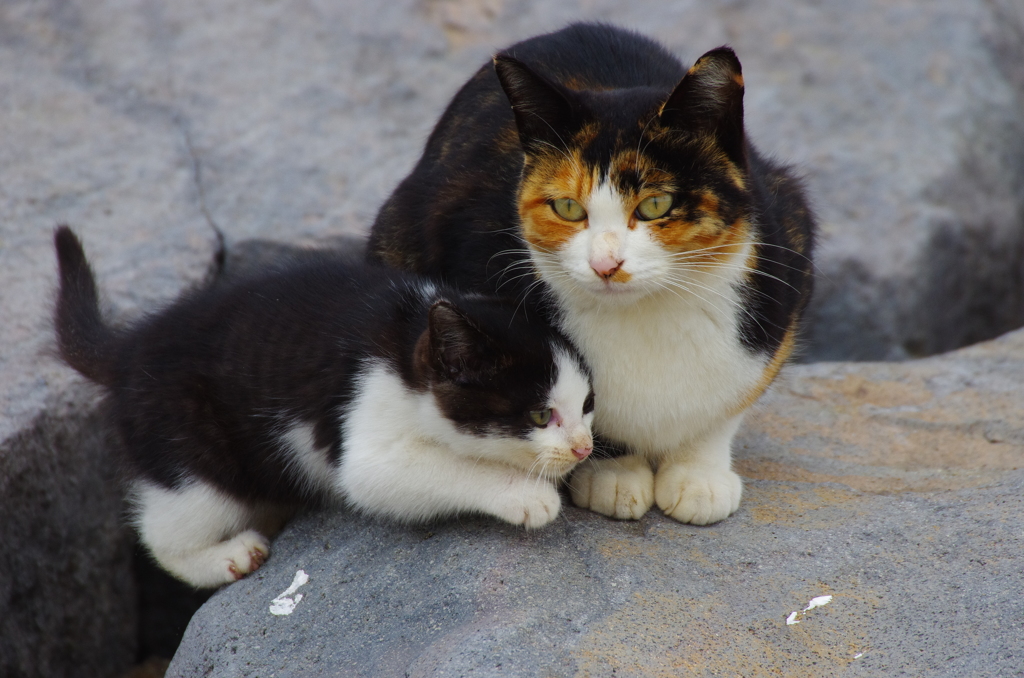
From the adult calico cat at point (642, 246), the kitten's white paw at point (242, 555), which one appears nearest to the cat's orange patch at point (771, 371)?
the adult calico cat at point (642, 246)

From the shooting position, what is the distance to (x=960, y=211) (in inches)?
202

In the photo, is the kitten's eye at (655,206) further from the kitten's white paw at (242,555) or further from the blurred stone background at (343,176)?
the kitten's white paw at (242,555)

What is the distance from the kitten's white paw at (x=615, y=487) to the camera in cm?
283

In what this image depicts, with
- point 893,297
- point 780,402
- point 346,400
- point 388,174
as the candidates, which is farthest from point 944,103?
point 346,400

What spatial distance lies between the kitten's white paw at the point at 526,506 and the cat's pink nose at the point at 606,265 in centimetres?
60

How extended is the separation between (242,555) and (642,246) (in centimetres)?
147

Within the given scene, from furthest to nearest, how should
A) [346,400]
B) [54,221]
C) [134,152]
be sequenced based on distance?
[134,152]
[54,221]
[346,400]

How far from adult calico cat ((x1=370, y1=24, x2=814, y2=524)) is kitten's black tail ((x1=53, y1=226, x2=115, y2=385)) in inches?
40.7

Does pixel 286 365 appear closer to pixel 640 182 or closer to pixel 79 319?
pixel 79 319

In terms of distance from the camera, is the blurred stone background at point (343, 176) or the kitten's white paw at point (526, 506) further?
the blurred stone background at point (343, 176)

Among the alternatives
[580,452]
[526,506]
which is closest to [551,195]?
[580,452]

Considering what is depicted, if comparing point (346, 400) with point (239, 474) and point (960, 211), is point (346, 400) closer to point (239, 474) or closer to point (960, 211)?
point (239, 474)

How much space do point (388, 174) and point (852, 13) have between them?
2.89 metres

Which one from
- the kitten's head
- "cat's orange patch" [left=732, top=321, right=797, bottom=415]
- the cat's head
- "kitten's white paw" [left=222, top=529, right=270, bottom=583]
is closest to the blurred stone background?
"cat's orange patch" [left=732, top=321, right=797, bottom=415]
